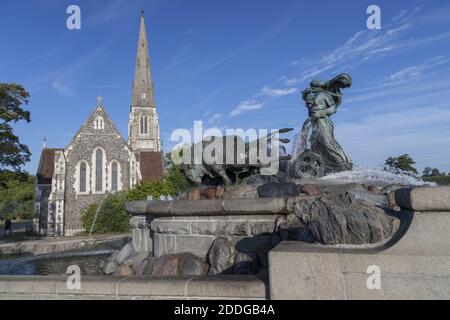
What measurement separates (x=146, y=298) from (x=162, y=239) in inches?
108

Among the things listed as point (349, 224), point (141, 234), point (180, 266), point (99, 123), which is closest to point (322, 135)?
point (141, 234)

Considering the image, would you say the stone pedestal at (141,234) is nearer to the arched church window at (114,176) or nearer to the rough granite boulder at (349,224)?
the rough granite boulder at (349,224)

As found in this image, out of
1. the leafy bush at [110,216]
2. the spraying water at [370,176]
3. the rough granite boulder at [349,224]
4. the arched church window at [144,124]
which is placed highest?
the arched church window at [144,124]

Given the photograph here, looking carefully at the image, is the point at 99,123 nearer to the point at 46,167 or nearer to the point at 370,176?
the point at 46,167

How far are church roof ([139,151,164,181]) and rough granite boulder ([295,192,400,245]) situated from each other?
3789cm

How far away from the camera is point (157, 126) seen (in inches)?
2539

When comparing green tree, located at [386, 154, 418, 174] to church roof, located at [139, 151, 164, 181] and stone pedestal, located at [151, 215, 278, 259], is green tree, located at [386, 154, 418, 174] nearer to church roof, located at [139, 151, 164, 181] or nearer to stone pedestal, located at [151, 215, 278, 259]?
stone pedestal, located at [151, 215, 278, 259]

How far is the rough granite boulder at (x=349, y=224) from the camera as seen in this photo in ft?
10.7

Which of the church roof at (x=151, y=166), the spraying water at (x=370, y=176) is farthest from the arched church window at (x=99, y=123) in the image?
the spraying water at (x=370, y=176)

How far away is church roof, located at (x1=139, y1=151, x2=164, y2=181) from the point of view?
4119 cm

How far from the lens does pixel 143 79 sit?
66.1 m

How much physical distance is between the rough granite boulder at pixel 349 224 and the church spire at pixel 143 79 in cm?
6394
